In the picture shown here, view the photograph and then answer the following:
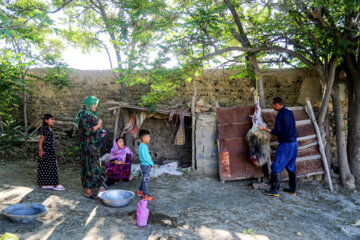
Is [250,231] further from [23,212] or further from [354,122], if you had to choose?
[354,122]

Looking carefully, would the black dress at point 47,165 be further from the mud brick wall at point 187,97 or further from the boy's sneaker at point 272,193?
the boy's sneaker at point 272,193

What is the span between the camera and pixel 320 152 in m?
5.12

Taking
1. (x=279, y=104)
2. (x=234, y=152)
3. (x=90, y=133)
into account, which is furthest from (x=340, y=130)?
(x=90, y=133)

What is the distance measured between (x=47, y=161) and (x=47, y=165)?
2.7 inches

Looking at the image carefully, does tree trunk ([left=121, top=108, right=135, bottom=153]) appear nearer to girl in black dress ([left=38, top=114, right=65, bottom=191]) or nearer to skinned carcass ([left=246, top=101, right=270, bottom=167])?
girl in black dress ([left=38, top=114, right=65, bottom=191])

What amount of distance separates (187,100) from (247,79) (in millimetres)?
1612

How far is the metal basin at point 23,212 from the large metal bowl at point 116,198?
31.0 inches

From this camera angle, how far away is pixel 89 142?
160 inches

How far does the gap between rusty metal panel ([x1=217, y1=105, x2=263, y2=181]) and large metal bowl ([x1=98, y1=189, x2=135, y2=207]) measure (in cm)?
215

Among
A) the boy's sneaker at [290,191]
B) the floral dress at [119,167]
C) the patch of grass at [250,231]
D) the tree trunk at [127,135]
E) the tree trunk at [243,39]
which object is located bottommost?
the patch of grass at [250,231]

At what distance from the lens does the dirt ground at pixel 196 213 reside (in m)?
3.03

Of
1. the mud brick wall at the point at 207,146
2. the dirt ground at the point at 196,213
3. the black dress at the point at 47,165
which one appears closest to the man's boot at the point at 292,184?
the dirt ground at the point at 196,213

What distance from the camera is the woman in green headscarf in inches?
158

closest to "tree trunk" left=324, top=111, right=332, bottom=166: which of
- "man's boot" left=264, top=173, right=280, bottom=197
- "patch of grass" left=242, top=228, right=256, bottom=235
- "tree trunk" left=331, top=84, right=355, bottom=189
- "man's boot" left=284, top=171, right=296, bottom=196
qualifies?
"tree trunk" left=331, top=84, right=355, bottom=189
